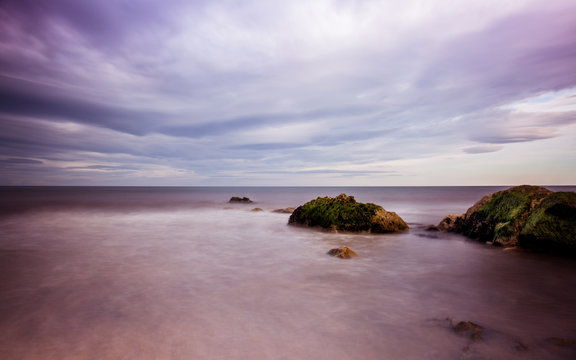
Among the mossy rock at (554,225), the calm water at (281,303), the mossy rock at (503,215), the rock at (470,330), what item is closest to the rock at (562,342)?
the calm water at (281,303)

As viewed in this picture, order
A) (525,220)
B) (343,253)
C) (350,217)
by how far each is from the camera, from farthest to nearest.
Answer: (350,217) < (525,220) < (343,253)

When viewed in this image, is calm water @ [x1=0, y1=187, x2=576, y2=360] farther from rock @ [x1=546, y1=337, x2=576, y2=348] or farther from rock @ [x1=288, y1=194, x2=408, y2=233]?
rock @ [x1=288, y1=194, x2=408, y2=233]

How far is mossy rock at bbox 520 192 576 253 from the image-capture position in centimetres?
655

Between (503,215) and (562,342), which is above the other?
(503,215)

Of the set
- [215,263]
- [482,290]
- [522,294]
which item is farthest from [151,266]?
[522,294]

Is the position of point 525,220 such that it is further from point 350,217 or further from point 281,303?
point 281,303

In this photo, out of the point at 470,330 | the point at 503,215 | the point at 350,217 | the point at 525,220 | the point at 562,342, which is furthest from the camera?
the point at 350,217

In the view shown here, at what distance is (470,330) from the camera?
325cm

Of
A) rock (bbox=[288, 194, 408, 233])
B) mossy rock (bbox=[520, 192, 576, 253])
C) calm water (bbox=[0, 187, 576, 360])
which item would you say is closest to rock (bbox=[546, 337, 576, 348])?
calm water (bbox=[0, 187, 576, 360])

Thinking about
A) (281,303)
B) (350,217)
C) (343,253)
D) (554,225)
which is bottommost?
(281,303)

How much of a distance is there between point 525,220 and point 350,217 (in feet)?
16.7

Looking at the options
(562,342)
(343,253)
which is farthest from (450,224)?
(562,342)

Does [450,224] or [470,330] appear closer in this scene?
[470,330]

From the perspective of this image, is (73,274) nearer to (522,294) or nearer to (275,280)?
(275,280)
